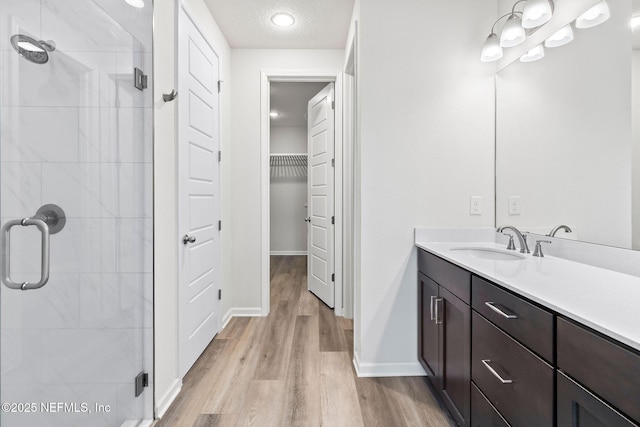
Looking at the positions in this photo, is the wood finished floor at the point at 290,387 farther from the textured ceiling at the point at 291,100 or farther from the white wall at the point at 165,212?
the textured ceiling at the point at 291,100

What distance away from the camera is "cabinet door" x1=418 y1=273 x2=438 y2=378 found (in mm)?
1731

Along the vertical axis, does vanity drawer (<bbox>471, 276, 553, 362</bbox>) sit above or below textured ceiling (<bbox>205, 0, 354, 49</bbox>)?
below

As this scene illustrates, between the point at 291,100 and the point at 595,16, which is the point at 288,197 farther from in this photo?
the point at 595,16

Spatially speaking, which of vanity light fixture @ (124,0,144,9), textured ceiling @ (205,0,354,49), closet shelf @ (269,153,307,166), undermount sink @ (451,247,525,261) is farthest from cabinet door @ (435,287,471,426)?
closet shelf @ (269,153,307,166)

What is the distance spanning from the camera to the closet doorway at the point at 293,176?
10.0 feet

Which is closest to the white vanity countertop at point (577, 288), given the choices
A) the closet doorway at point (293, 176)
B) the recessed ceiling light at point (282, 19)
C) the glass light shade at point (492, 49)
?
the glass light shade at point (492, 49)

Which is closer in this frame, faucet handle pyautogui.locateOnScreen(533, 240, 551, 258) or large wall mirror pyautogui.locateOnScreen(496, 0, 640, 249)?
large wall mirror pyautogui.locateOnScreen(496, 0, 640, 249)

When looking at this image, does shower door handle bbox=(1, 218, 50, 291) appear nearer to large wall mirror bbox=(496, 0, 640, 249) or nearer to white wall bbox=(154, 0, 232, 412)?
white wall bbox=(154, 0, 232, 412)

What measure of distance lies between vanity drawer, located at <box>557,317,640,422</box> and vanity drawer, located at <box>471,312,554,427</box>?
0.09 meters

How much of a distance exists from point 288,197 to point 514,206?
4.96m

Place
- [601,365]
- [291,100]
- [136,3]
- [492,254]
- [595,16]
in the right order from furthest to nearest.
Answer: [291,100] < [492,254] < [136,3] < [595,16] < [601,365]

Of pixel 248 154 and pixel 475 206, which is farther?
pixel 248 154

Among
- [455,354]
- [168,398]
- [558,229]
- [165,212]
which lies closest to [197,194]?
[165,212]

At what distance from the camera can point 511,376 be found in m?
1.05
